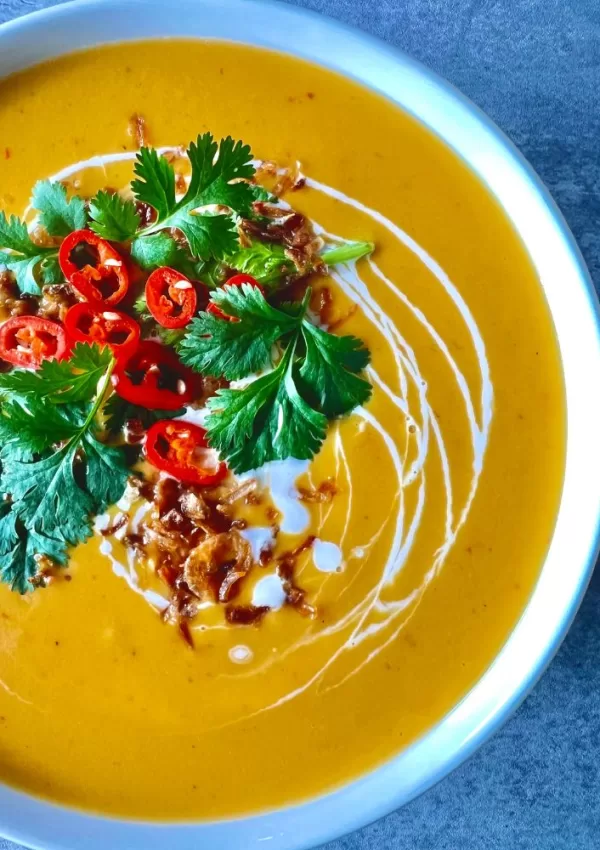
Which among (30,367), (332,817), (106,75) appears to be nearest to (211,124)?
(106,75)

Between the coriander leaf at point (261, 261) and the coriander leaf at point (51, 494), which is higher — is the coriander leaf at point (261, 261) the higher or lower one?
the higher one

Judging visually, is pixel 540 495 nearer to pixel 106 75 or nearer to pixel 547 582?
pixel 547 582

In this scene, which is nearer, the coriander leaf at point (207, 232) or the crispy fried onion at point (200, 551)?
the coriander leaf at point (207, 232)

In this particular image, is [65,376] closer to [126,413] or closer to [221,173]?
[126,413]

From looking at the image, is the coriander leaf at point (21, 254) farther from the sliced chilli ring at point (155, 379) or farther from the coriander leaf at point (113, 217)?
the sliced chilli ring at point (155, 379)

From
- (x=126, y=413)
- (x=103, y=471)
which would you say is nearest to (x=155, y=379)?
(x=126, y=413)

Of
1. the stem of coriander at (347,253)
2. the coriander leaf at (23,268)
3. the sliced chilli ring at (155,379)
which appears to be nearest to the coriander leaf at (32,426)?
the sliced chilli ring at (155,379)
